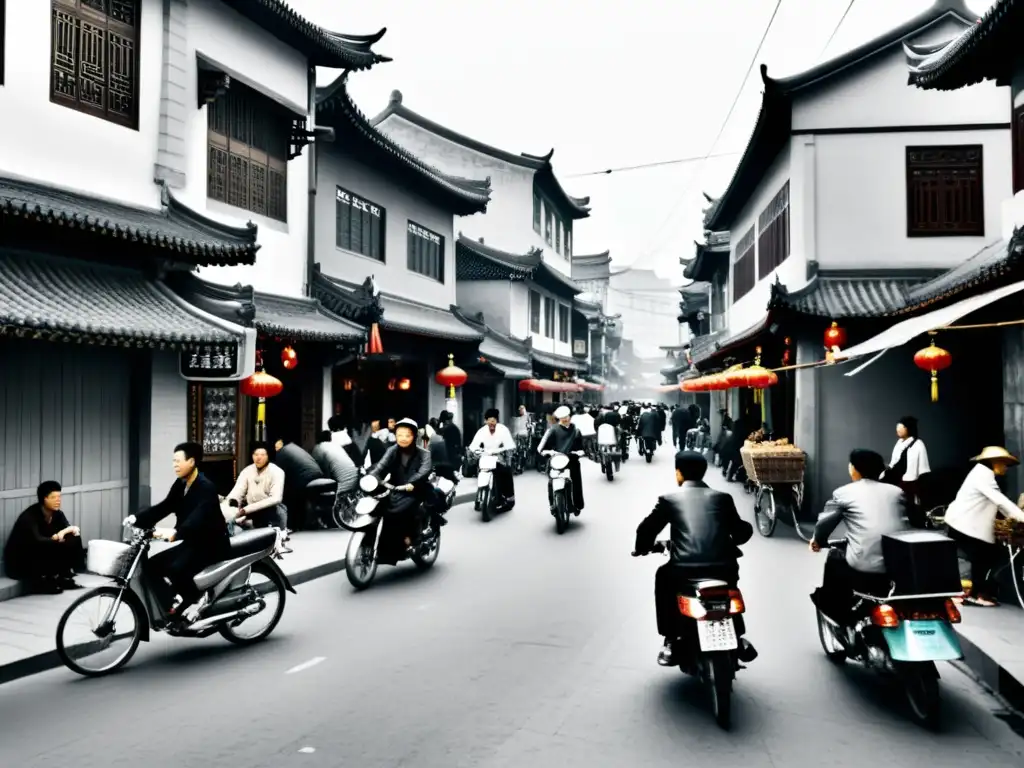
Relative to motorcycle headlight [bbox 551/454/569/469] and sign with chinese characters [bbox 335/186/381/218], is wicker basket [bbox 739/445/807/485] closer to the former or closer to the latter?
motorcycle headlight [bbox 551/454/569/469]

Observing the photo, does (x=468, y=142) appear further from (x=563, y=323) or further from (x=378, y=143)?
(x=378, y=143)

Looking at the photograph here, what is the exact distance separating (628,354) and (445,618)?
81.0 m

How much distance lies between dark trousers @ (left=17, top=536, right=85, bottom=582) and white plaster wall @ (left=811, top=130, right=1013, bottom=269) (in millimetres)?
12551

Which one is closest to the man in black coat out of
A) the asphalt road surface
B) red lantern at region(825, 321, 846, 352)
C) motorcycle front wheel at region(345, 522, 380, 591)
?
the asphalt road surface

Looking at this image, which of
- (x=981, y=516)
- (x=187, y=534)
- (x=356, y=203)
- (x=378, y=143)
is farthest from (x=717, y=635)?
(x=356, y=203)

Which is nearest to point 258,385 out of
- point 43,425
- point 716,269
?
point 43,425

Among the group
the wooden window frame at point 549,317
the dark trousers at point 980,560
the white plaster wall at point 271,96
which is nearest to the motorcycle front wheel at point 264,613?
the dark trousers at point 980,560

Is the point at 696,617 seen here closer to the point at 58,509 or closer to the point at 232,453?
the point at 58,509

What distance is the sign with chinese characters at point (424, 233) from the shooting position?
23953mm

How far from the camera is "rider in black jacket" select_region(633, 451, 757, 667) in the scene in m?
5.78

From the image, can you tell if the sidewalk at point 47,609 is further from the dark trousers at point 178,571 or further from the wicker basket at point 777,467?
the wicker basket at point 777,467

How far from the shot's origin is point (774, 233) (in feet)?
61.3

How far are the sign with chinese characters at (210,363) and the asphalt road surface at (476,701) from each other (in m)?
3.26

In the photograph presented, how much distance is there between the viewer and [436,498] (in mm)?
10633
